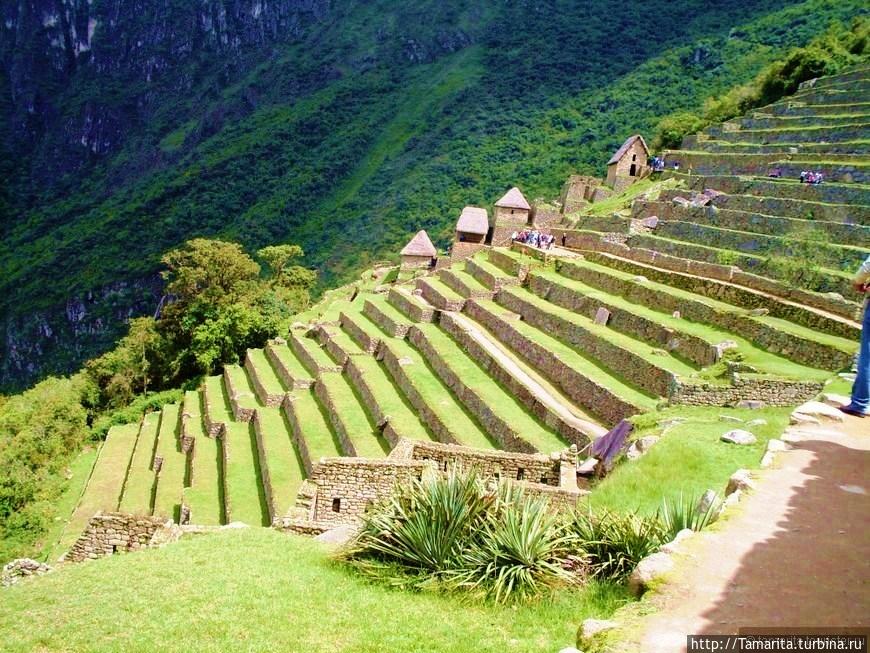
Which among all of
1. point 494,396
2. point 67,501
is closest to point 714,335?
point 494,396

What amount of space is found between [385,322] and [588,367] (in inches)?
486

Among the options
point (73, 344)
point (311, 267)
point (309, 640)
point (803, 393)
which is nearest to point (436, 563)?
point (309, 640)

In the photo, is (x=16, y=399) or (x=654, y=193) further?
(x=16, y=399)

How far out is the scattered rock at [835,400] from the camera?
9.08 metres

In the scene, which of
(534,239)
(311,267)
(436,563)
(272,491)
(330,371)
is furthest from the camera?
(311,267)

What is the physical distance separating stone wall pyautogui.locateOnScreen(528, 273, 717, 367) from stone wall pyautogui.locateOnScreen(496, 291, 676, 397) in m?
1.17

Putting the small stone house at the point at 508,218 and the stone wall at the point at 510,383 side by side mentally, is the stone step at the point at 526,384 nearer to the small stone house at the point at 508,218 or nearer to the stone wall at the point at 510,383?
the stone wall at the point at 510,383

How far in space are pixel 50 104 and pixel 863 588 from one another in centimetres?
21979

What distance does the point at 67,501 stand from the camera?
24016mm

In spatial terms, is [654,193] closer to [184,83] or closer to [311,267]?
[311,267]

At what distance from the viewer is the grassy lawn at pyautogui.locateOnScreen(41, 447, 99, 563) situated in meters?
19.0

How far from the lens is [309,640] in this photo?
6.11 m

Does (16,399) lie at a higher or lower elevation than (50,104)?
lower

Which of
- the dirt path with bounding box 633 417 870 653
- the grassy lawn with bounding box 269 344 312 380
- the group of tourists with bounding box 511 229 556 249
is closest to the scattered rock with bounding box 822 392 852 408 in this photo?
the dirt path with bounding box 633 417 870 653
